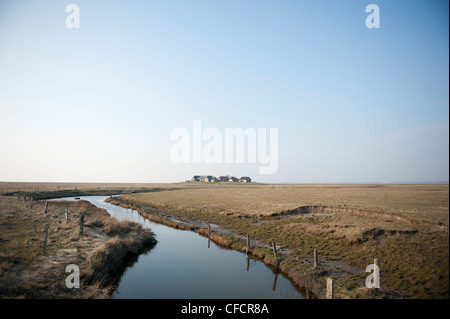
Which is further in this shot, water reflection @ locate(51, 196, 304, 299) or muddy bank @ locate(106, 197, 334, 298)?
muddy bank @ locate(106, 197, 334, 298)

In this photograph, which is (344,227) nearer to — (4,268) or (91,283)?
(91,283)

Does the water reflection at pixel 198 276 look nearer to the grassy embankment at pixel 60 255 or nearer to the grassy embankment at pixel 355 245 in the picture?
the grassy embankment at pixel 60 255

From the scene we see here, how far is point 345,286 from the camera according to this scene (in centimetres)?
1354

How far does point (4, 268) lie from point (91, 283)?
4.93 m

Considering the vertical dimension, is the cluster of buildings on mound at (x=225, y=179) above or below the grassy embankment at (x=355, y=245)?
below

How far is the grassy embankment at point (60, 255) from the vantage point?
11634 millimetres

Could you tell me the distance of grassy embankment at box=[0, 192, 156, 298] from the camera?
11.6m

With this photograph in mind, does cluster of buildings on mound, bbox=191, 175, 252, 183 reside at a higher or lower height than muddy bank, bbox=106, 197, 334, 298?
lower

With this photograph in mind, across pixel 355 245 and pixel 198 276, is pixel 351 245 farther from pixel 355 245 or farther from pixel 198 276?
pixel 198 276

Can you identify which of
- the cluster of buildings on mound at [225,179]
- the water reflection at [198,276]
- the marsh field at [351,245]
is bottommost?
the cluster of buildings on mound at [225,179]

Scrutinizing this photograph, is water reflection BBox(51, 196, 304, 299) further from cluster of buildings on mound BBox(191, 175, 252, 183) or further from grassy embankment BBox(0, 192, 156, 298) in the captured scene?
cluster of buildings on mound BBox(191, 175, 252, 183)

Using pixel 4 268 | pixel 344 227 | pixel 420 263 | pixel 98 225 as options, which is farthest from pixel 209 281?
pixel 98 225

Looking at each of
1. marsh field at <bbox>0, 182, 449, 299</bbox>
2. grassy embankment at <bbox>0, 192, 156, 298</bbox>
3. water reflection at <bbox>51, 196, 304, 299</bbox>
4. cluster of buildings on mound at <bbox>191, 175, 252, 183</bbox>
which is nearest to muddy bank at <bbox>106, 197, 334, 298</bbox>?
marsh field at <bbox>0, 182, 449, 299</bbox>

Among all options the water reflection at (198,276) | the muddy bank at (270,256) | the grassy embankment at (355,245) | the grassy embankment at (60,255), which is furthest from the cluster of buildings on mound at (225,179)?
the water reflection at (198,276)
